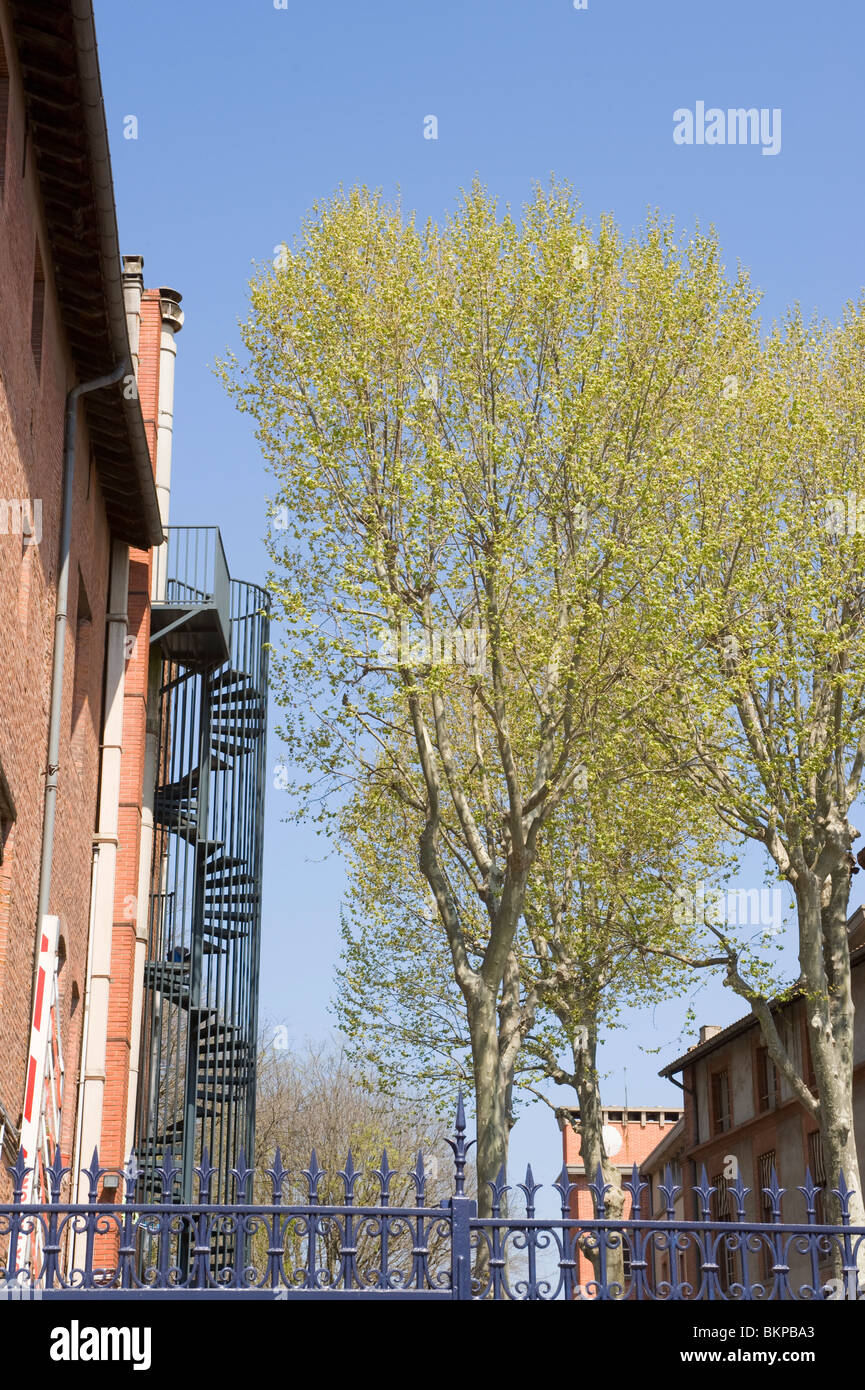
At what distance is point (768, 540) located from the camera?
2105cm

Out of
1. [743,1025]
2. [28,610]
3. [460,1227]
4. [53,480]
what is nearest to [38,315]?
[53,480]

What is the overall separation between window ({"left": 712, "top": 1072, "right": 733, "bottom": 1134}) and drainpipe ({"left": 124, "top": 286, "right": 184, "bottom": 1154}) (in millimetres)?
23261

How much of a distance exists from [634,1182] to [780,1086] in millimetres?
31157

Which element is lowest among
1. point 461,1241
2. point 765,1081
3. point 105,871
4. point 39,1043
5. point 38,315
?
point 461,1241

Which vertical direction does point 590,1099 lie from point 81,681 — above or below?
below

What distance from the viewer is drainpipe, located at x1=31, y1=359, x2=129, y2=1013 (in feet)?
52.2

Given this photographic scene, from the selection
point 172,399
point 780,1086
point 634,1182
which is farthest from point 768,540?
point 780,1086

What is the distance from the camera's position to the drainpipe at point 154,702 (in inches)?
845

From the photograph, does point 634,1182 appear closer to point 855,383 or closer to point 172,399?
point 855,383

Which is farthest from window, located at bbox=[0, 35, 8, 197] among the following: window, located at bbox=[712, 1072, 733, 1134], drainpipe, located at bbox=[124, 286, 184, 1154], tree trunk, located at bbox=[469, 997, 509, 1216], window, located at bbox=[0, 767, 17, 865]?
window, located at bbox=[712, 1072, 733, 1134]

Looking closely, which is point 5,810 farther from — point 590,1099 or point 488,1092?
point 590,1099

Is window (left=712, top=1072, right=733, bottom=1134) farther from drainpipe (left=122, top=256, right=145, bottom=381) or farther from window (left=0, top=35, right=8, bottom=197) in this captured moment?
window (left=0, top=35, right=8, bottom=197)

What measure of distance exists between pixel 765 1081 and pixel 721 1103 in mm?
3723

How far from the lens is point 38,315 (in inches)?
628
